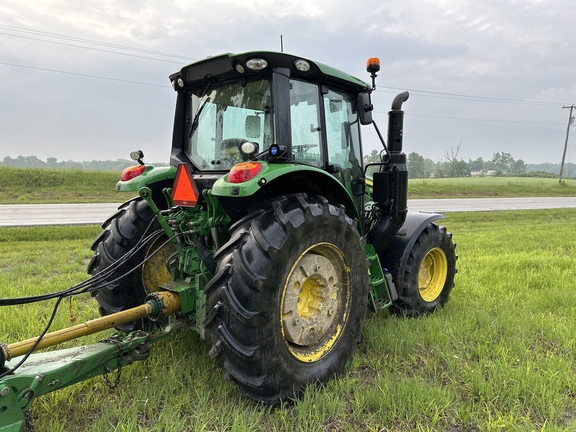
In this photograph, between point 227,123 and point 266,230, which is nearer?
point 266,230

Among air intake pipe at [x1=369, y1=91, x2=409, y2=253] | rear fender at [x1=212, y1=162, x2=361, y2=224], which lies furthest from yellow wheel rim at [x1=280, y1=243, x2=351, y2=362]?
air intake pipe at [x1=369, y1=91, x2=409, y2=253]

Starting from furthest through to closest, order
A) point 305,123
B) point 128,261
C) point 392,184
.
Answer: point 392,184 < point 128,261 < point 305,123

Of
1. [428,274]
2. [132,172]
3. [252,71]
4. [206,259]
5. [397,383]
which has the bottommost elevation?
[397,383]

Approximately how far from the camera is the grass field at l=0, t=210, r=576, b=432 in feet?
7.26

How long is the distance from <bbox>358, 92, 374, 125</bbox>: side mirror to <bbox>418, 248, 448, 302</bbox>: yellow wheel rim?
5.85ft

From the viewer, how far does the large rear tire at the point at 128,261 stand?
3.10 m

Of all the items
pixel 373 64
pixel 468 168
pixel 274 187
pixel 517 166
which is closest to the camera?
pixel 274 187

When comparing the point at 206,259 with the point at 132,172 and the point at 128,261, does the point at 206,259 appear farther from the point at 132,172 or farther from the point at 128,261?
the point at 132,172

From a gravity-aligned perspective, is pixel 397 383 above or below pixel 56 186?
below

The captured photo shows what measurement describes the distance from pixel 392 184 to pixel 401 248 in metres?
0.64

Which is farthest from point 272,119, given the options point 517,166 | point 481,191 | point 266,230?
point 517,166

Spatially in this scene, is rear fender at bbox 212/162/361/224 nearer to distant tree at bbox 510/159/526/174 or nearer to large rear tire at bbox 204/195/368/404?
large rear tire at bbox 204/195/368/404

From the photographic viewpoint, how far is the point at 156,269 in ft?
11.0

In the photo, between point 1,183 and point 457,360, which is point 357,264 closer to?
point 457,360
